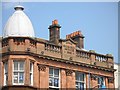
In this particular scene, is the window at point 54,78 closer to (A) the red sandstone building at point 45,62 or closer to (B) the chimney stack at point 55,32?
(A) the red sandstone building at point 45,62

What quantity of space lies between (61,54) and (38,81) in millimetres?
3425

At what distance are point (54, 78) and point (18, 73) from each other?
3.45m

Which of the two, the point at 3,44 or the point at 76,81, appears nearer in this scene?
the point at 3,44

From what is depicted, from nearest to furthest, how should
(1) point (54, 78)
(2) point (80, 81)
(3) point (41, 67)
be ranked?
(3) point (41, 67)
(1) point (54, 78)
(2) point (80, 81)

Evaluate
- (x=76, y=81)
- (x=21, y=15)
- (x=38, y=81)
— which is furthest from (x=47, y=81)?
(x=21, y=15)

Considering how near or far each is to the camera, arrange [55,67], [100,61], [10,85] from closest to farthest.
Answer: [10,85] < [55,67] < [100,61]

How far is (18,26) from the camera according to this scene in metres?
36.8

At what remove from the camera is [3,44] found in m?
36.4

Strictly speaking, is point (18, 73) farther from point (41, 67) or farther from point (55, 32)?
point (55, 32)

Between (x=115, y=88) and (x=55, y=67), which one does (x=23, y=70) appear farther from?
(x=115, y=88)

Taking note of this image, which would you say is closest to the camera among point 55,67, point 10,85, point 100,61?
point 10,85

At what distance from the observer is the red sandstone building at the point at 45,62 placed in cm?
3544

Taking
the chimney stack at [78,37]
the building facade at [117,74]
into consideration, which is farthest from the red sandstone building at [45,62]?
the building facade at [117,74]

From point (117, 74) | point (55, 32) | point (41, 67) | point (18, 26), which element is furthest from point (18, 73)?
point (117, 74)
